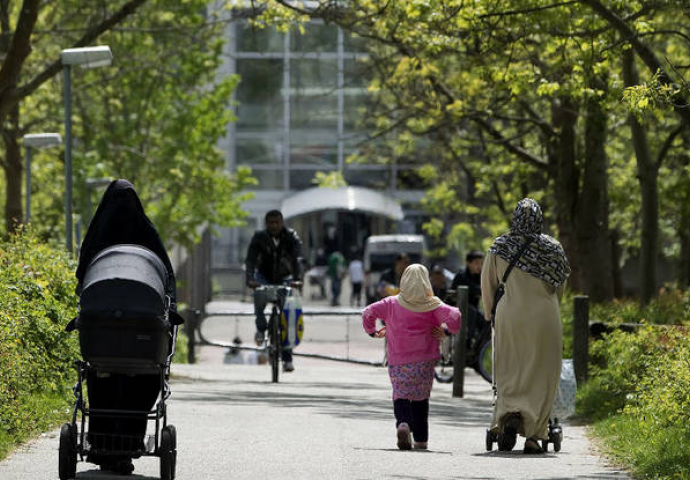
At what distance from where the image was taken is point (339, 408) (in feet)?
51.6

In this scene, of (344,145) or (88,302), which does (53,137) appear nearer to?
(88,302)

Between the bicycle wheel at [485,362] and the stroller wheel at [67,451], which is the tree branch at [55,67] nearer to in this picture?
the bicycle wheel at [485,362]

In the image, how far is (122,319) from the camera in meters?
8.39

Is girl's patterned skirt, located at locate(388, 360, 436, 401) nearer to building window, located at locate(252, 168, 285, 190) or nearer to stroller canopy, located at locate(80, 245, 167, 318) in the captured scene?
stroller canopy, located at locate(80, 245, 167, 318)

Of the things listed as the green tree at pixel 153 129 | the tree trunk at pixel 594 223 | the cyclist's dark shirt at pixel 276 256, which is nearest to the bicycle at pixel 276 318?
the cyclist's dark shirt at pixel 276 256

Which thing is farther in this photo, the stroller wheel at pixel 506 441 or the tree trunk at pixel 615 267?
the tree trunk at pixel 615 267

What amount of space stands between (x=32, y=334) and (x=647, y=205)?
12.3m

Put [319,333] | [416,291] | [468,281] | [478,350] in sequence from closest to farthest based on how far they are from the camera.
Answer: [416,291]
[478,350]
[468,281]
[319,333]

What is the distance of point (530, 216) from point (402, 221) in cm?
5769

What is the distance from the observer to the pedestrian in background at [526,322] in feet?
37.0

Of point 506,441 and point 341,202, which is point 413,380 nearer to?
point 506,441

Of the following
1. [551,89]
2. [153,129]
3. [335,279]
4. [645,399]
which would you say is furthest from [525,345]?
[335,279]

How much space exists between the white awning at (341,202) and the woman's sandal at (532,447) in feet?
168

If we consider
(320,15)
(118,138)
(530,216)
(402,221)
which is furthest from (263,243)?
(402,221)
